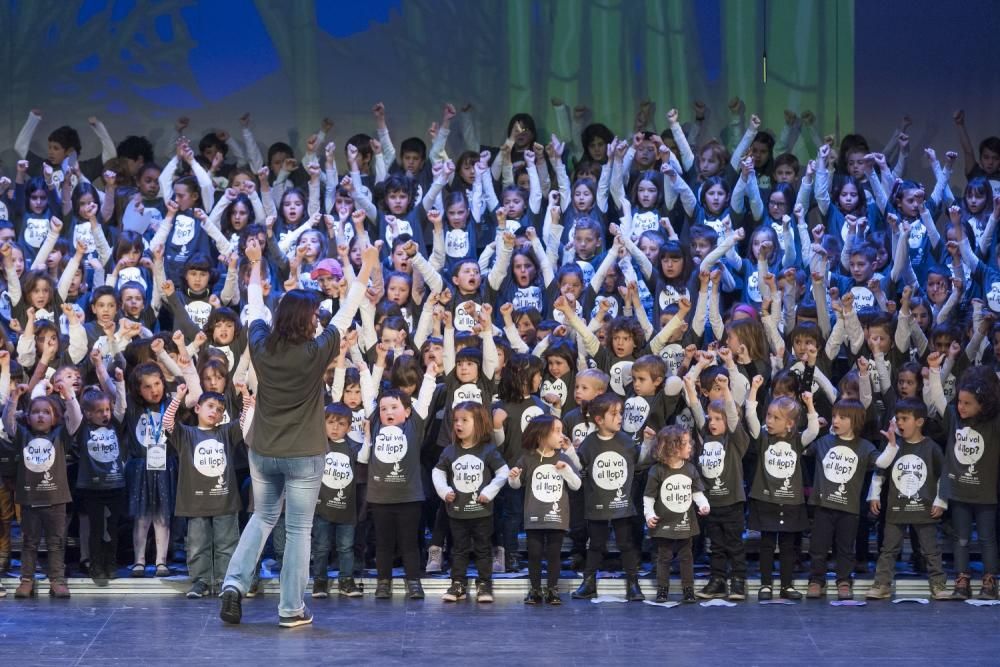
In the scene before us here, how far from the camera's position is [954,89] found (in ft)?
36.0

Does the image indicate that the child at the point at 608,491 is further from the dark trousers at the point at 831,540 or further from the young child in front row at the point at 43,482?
the young child in front row at the point at 43,482

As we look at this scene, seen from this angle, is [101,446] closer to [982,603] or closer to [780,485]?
[780,485]

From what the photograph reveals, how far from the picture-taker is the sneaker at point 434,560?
7141mm

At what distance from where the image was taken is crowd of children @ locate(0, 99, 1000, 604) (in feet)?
22.4

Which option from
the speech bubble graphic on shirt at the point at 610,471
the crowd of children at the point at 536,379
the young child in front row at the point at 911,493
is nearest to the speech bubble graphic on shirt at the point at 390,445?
the crowd of children at the point at 536,379

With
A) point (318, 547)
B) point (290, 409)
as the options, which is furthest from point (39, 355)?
point (290, 409)

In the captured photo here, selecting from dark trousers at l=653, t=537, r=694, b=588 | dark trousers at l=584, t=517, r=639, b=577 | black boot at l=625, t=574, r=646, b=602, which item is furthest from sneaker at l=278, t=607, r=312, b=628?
dark trousers at l=653, t=537, r=694, b=588

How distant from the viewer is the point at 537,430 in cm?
675

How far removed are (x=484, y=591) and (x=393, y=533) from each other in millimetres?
528

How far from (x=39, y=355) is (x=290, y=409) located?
2721 mm

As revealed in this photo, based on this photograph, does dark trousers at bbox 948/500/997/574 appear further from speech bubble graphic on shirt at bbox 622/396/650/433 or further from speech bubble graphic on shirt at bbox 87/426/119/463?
speech bubble graphic on shirt at bbox 87/426/119/463

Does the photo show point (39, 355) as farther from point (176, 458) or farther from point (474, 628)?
point (474, 628)

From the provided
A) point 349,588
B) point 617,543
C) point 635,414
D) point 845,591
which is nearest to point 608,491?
point 617,543

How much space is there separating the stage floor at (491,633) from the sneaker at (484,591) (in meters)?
0.06
